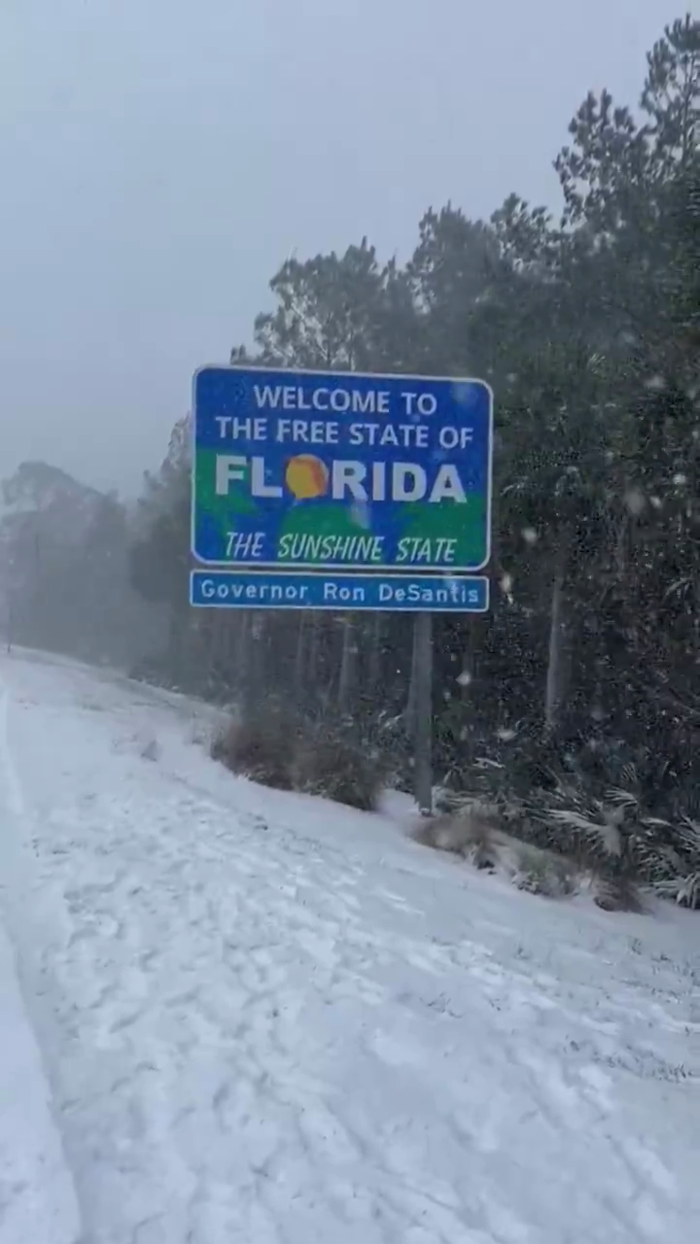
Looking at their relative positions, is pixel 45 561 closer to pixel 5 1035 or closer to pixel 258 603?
pixel 258 603

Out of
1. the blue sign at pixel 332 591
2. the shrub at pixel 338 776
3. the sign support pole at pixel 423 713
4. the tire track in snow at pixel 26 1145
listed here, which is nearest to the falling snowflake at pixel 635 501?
the blue sign at pixel 332 591

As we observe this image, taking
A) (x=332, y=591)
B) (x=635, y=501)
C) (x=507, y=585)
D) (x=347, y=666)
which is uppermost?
(x=635, y=501)

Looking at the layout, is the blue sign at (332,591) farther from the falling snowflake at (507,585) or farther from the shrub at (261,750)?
the falling snowflake at (507,585)

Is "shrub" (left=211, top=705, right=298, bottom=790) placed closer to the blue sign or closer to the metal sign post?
the metal sign post

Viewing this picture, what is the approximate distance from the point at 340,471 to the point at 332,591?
1.28 m

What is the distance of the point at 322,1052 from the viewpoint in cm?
609

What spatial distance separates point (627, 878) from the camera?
41.8ft

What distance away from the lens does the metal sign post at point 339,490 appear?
44.7 ft

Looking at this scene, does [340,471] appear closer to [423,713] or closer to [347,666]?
[423,713]

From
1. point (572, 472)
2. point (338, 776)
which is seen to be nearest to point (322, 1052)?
point (338, 776)

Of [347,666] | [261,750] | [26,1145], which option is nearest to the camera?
[26,1145]

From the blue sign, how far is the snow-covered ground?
3.25m

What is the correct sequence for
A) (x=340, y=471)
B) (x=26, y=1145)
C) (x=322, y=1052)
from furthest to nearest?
(x=340, y=471) → (x=322, y=1052) → (x=26, y=1145)

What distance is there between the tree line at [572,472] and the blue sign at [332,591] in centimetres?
193
